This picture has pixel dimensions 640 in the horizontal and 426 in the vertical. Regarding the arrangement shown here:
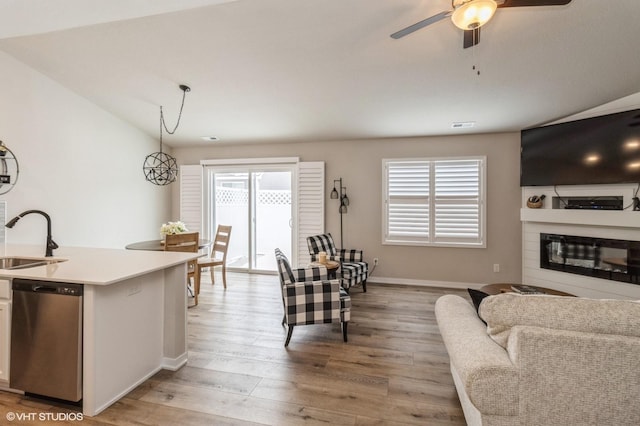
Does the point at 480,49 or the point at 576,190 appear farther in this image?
the point at 576,190

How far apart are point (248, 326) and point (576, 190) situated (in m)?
4.45

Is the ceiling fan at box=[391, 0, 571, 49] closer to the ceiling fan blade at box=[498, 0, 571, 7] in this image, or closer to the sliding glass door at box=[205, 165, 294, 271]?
the ceiling fan blade at box=[498, 0, 571, 7]

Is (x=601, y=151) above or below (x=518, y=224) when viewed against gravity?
above

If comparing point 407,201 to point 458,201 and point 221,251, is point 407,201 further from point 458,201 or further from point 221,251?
point 221,251

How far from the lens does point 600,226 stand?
3.64m

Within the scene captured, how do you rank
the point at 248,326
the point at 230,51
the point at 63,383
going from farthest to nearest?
the point at 248,326
the point at 230,51
the point at 63,383

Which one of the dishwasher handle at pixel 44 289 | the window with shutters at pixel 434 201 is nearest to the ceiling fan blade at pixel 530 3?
the window with shutters at pixel 434 201

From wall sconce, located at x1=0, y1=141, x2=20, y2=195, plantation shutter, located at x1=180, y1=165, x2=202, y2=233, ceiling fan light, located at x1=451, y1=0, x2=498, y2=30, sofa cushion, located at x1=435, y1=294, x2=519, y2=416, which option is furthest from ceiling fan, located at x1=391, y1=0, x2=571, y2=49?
plantation shutter, located at x1=180, y1=165, x2=202, y2=233

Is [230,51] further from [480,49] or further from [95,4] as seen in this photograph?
[480,49]

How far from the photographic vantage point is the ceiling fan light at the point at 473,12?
1.73m

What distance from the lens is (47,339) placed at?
6.47ft

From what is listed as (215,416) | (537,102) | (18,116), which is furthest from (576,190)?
(18,116)

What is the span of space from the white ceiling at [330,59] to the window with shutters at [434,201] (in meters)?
0.61

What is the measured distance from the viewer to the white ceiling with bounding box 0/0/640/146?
2.46m
